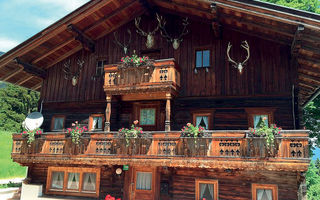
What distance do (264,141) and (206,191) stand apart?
15.2 ft

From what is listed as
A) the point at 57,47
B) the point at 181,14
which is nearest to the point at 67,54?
the point at 57,47

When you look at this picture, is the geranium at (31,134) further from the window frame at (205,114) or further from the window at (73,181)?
the window frame at (205,114)

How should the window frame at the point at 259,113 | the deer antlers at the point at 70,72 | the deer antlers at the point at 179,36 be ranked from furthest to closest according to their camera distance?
the deer antlers at the point at 70,72, the deer antlers at the point at 179,36, the window frame at the point at 259,113

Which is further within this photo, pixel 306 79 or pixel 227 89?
pixel 306 79

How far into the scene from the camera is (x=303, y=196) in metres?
13.5

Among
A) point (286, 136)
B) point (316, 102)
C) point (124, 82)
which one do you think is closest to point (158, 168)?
point (124, 82)

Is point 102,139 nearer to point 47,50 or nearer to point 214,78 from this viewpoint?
point 214,78

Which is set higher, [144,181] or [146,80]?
[146,80]

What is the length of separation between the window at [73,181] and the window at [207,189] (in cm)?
631

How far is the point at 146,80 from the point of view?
50.6ft

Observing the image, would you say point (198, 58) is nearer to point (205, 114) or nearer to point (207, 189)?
point (205, 114)

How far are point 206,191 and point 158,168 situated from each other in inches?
116

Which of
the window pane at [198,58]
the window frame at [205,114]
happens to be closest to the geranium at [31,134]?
the window frame at [205,114]

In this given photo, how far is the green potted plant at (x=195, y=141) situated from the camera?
43.0 feet
